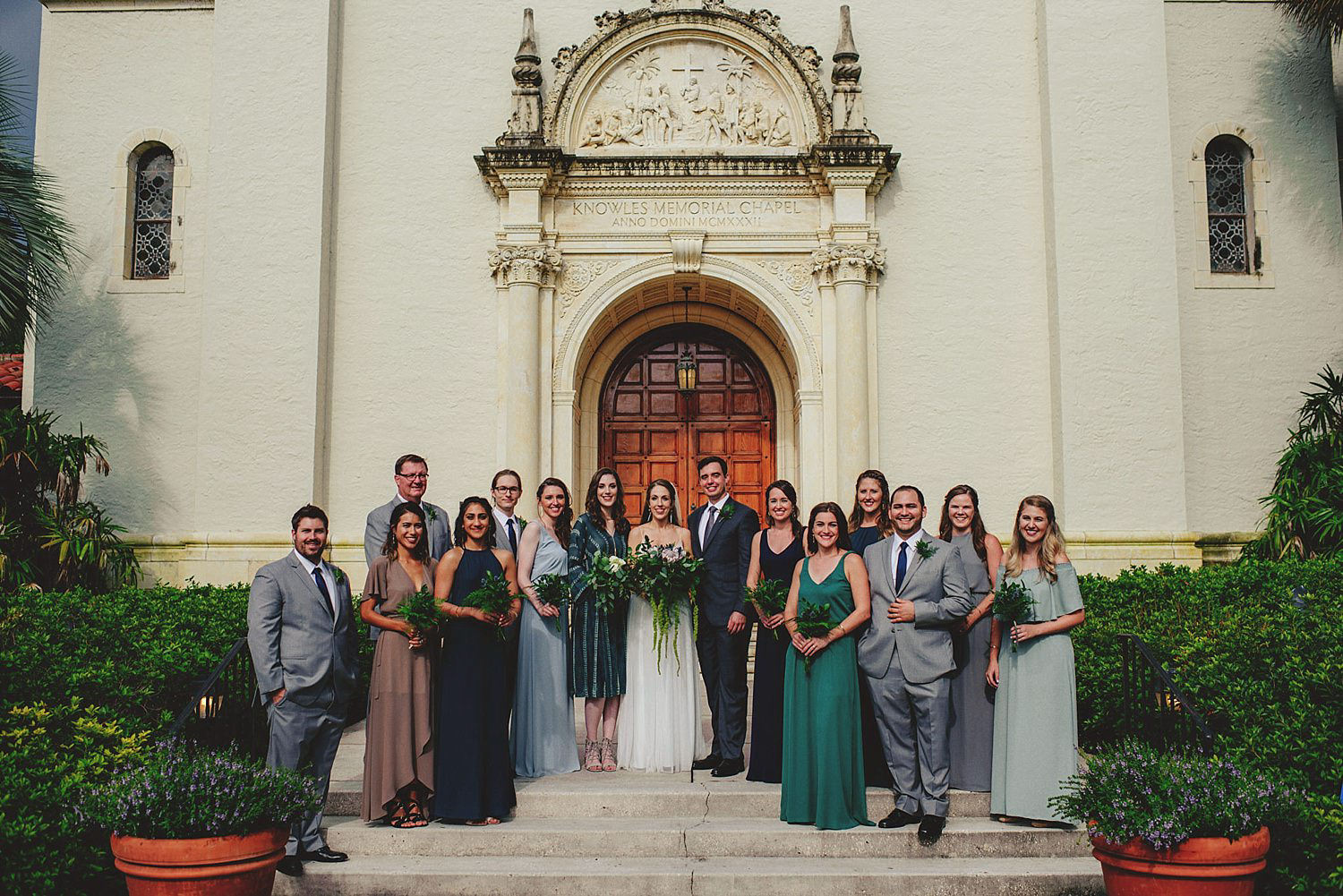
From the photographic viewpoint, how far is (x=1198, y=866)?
5.31 meters

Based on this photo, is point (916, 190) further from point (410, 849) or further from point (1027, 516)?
point (410, 849)

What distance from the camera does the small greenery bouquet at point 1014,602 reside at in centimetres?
665

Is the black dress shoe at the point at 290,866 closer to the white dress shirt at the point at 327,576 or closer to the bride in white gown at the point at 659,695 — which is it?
the white dress shirt at the point at 327,576

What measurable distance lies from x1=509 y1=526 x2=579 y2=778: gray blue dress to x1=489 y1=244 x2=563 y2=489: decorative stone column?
493 centimetres

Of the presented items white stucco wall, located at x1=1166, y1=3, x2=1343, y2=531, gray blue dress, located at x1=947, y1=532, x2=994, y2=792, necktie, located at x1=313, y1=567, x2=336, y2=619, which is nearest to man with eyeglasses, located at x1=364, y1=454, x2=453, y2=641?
necktie, located at x1=313, y1=567, x2=336, y2=619

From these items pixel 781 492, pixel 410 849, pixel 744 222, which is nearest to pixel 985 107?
pixel 744 222

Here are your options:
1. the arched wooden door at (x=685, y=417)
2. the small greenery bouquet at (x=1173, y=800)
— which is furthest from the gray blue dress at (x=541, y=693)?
the arched wooden door at (x=685, y=417)

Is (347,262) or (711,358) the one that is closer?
(347,262)

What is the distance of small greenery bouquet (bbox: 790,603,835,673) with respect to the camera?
6668 millimetres

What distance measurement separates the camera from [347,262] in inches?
520

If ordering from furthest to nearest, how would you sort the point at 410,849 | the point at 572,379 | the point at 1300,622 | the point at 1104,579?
the point at 572,379, the point at 1104,579, the point at 1300,622, the point at 410,849

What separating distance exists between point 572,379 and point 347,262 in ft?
10.1

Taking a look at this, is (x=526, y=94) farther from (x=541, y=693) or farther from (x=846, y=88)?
(x=541, y=693)

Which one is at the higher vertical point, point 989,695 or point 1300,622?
point 1300,622
